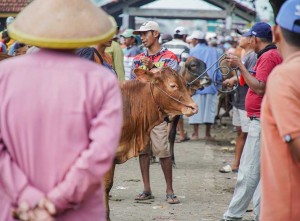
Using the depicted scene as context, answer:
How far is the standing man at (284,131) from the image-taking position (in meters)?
4.46

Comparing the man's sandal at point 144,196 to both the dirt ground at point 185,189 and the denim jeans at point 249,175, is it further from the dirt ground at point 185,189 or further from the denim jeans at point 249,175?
the denim jeans at point 249,175

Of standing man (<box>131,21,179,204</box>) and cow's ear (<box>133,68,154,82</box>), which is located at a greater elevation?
cow's ear (<box>133,68,154,82</box>)

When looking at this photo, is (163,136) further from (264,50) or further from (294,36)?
(294,36)

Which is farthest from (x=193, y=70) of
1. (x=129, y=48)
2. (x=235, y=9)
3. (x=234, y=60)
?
(x=235, y=9)

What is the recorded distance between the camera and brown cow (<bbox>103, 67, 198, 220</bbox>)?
9.20 m

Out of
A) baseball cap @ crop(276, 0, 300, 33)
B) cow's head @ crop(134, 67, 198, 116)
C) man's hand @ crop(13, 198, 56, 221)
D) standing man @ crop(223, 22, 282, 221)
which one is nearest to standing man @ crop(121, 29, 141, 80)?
cow's head @ crop(134, 67, 198, 116)

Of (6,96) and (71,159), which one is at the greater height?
(6,96)

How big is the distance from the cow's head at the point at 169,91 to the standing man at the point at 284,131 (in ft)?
15.8

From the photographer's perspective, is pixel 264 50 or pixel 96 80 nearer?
pixel 96 80

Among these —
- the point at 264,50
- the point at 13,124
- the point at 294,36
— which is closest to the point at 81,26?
the point at 13,124

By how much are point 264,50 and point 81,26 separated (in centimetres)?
441

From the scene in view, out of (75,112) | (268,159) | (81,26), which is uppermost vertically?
(81,26)

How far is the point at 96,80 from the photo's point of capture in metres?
4.43

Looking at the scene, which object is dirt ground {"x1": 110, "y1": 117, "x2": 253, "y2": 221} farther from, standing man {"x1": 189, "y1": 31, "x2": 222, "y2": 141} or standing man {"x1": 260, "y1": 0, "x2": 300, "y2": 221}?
standing man {"x1": 260, "y1": 0, "x2": 300, "y2": 221}
